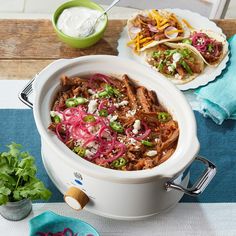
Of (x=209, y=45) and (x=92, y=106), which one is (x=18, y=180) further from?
(x=209, y=45)

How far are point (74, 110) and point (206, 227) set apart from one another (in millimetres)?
450

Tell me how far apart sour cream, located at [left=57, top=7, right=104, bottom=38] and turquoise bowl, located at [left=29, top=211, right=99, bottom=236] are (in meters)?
0.64

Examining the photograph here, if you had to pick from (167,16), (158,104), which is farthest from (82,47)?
(158,104)

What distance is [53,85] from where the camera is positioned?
1310 millimetres

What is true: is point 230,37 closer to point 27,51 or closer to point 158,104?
point 158,104

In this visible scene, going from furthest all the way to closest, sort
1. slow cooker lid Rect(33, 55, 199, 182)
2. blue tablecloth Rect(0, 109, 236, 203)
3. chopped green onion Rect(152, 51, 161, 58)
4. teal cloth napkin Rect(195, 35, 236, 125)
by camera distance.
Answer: chopped green onion Rect(152, 51, 161, 58) → teal cloth napkin Rect(195, 35, 236, 125) → blue tablecloth Rect(0, 109, 236, 203) → slow cooker lid Rect(33, 55, 199, 182)

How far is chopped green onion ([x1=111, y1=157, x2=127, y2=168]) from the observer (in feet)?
3.91

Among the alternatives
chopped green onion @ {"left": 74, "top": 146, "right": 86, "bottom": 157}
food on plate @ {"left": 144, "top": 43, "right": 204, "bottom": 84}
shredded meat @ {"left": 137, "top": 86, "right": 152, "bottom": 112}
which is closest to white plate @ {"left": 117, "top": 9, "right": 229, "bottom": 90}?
food on plate @ {"left": 144, "top": 43, "right": 204, "bottom": 84}

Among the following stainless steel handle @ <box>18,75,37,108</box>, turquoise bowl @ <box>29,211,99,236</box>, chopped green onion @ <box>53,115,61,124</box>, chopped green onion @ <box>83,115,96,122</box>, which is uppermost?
chopped green onion @ <box>83,115,96,122</box>

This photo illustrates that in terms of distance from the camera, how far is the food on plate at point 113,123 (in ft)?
3.96

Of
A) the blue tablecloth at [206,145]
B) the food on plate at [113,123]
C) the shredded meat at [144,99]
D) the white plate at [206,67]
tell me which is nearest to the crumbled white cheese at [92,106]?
the food on plate at [113,123]

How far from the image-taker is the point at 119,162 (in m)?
1.20

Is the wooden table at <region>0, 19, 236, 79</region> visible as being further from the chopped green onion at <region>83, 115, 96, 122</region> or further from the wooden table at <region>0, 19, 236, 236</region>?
the chopped green onion at <region>83, 115, 96, 122</region>

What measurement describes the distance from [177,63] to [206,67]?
11 cm
